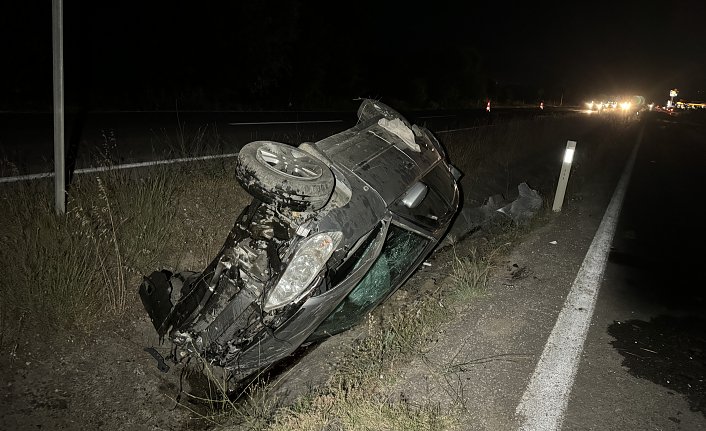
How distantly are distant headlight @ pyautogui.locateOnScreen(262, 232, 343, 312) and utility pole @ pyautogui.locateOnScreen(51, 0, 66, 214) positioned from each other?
2.43m

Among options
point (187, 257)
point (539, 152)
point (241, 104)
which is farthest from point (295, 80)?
point (187, 257)

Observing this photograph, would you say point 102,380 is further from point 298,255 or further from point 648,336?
point 648,336

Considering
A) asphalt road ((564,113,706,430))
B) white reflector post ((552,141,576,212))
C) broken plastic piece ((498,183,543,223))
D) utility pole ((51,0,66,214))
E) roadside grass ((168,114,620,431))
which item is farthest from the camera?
white reflector post ((552,141,576,212))

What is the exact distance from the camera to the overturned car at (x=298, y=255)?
2730mm

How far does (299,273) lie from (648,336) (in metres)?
2.76

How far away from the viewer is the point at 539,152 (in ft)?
43.2

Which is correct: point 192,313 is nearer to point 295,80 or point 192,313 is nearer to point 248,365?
point 248,365

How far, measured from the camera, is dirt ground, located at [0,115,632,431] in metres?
3.19

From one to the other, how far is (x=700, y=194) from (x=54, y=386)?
11.3 metres

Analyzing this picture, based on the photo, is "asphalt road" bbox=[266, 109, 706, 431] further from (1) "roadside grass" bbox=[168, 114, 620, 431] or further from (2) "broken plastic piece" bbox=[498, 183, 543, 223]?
(2) "broken plastic piece" bbox=[498, 183, 543, 223]

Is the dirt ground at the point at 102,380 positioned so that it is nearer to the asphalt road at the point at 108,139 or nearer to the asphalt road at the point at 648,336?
the asphalt road at the point at 648,336

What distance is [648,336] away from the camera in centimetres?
362

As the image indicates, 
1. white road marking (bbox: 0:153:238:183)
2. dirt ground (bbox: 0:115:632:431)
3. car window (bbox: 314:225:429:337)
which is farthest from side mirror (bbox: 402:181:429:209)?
white road marking (bbox: 0:153:238:183)

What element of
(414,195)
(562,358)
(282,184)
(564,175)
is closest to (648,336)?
(562,358)
